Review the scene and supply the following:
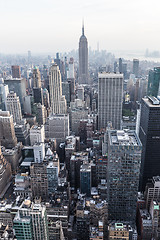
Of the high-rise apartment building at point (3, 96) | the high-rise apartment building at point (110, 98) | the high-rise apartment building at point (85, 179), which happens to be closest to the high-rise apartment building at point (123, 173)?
the high-rise apartment building at point (85, 179)

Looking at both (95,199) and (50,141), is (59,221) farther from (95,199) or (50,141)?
(50,141)

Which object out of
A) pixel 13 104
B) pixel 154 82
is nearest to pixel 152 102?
pixel 154 82

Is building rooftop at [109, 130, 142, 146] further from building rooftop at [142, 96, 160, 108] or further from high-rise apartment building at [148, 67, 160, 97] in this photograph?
high-rise apartment building at [148, 67, 160, 97]

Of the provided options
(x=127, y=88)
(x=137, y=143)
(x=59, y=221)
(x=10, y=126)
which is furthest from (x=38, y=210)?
(x=127, y=88)

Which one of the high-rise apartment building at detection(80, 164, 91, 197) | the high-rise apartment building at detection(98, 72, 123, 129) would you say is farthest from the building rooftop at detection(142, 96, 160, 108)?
the high-rise apartment building at detection(98, 72, 123, 129)

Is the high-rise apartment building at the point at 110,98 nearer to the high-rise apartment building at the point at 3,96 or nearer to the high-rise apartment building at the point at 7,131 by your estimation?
the high-rise apartment building at the point at 7,131

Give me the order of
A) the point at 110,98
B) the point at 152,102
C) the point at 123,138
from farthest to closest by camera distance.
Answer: the point at 110,98
the point at 152,102
the point at 123,138

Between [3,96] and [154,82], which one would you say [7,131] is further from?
[154,82]
